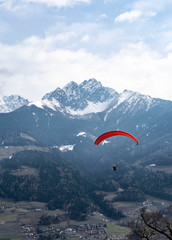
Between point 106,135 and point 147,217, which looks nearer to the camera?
point 147,217

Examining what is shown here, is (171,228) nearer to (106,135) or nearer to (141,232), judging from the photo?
(141,232)

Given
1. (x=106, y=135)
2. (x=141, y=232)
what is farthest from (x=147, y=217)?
(x=106, y=135)

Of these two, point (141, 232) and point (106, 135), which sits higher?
point (106, 135)

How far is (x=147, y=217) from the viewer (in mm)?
50844

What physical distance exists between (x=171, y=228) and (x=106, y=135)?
40.3m

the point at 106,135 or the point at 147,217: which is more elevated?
the point at 106,135

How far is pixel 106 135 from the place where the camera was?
279 feet

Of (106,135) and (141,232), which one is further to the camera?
(106,135)

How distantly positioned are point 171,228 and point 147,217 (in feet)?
15.0

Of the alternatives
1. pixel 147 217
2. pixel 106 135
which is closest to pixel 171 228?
pixel 147 217

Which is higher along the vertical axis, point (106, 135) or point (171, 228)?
point (106, 135)

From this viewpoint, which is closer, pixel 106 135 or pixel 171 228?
pixel 171 228

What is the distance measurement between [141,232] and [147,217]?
278cm

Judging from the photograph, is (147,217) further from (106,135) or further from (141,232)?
(106,135)
